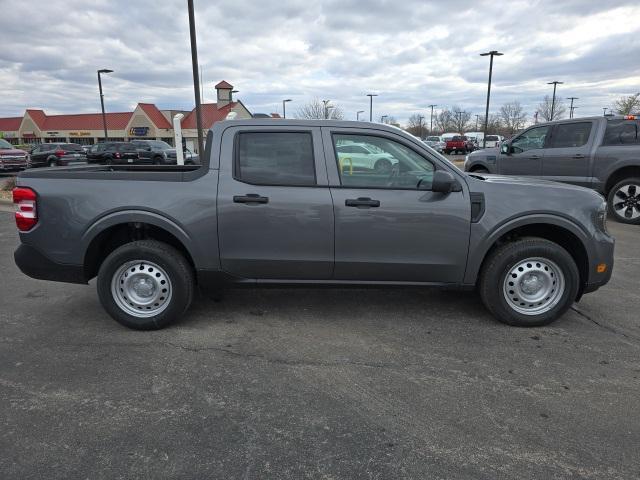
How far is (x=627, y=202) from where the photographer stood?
9.09 metres

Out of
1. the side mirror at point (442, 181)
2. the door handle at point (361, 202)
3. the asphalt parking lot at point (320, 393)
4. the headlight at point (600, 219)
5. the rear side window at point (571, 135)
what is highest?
the rear side window at point (571, 135)

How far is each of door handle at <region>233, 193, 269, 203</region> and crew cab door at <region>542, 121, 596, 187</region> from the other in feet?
24.3

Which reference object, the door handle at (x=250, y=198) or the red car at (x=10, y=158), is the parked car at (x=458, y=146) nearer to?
the red car at (x=10, y=158)

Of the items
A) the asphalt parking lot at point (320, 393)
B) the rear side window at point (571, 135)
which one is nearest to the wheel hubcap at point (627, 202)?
the rear side window at point (571, 135)

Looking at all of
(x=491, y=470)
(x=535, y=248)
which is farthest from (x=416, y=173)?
(x=491, y=470)

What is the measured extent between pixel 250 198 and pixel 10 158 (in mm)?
23979

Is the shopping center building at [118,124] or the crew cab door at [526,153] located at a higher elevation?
the shopping center building at [118,124]

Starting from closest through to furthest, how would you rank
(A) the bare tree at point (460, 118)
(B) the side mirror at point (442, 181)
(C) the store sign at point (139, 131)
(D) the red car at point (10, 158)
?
(B) the side mirror at point (442, 181), (D) the red car at point (10, 158), (C) the store sign at point (139, 131), (A) the bare tree at point (460, 118)

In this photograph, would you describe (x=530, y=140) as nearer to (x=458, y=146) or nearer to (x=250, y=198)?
(x=250, y=198)

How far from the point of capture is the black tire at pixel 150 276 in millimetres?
4074

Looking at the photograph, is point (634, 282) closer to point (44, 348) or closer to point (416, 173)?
point (416, 173)

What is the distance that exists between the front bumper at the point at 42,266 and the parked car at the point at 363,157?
2420 mm

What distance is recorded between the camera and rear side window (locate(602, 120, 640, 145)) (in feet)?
29.6

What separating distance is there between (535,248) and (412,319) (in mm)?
1222
